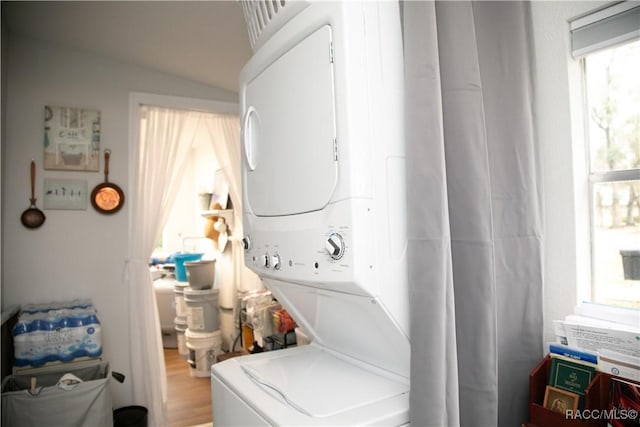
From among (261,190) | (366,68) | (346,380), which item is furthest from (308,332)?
(366,68)

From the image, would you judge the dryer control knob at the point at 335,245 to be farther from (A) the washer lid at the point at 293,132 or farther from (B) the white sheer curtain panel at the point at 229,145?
(B) the white sheer curtain panel at the point at 229,145

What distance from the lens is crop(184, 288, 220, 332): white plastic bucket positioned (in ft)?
13.5

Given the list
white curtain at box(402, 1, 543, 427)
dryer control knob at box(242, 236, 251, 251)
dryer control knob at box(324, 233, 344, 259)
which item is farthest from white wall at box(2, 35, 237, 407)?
white curtain at box(402, 1, 543, 427)

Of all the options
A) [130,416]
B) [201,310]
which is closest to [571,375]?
[130,416]

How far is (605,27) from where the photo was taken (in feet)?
4.27

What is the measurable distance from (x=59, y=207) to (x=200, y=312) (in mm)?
1735

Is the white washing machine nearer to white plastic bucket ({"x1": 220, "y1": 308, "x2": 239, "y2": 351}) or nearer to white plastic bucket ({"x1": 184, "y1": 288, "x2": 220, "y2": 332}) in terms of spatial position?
white plastic bucket ({"x1": 184, "y1": 288, "x2": 220, "y2": 332})

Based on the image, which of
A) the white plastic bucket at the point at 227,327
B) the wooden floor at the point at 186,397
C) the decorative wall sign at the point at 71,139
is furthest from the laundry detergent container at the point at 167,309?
the decorative wall sign at the point at 71,139

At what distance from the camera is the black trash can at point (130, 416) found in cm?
275

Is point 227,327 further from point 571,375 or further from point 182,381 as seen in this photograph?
point 571,375

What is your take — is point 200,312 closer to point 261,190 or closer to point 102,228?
point 102,228

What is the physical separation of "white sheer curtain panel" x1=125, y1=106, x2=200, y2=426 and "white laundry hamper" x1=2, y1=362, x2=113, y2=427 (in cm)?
64

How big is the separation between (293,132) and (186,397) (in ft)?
10.5

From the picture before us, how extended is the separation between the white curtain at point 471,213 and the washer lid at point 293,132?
23 cm
